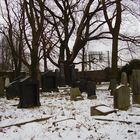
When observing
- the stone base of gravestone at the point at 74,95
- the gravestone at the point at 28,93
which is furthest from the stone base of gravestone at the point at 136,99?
the gravestone at the point at 28,93

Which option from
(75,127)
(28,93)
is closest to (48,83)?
(28,93)

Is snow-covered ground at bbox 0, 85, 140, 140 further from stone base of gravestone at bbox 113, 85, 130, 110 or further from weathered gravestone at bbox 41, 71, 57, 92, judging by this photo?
weathered gravestone at bbox 41, 71, 57, 92

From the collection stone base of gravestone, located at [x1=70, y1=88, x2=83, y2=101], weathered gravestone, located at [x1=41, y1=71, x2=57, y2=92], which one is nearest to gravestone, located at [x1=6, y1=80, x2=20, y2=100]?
stone base of gravestone, located at [x1=70, y1=88, x2=83, y2=101]

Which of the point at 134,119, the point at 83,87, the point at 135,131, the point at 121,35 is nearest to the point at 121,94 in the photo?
the point at 134,119

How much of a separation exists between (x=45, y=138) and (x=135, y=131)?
2.07 meters

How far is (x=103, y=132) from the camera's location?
8.68 meters

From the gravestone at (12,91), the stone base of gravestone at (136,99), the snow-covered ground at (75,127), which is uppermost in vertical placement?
the gravestone at (12,91)

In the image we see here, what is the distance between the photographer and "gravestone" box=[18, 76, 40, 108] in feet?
45.5

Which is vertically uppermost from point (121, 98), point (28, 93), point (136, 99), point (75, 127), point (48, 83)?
point (48, 83)

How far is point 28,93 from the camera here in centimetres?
1416

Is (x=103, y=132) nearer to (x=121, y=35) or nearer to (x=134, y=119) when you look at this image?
(x=134, y=119)

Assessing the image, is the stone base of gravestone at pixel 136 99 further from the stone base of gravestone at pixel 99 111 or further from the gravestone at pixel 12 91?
the gravestone at pixel 12 91

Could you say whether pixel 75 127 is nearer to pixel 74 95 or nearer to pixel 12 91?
pixel 74 95

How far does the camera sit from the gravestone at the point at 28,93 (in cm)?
1388
